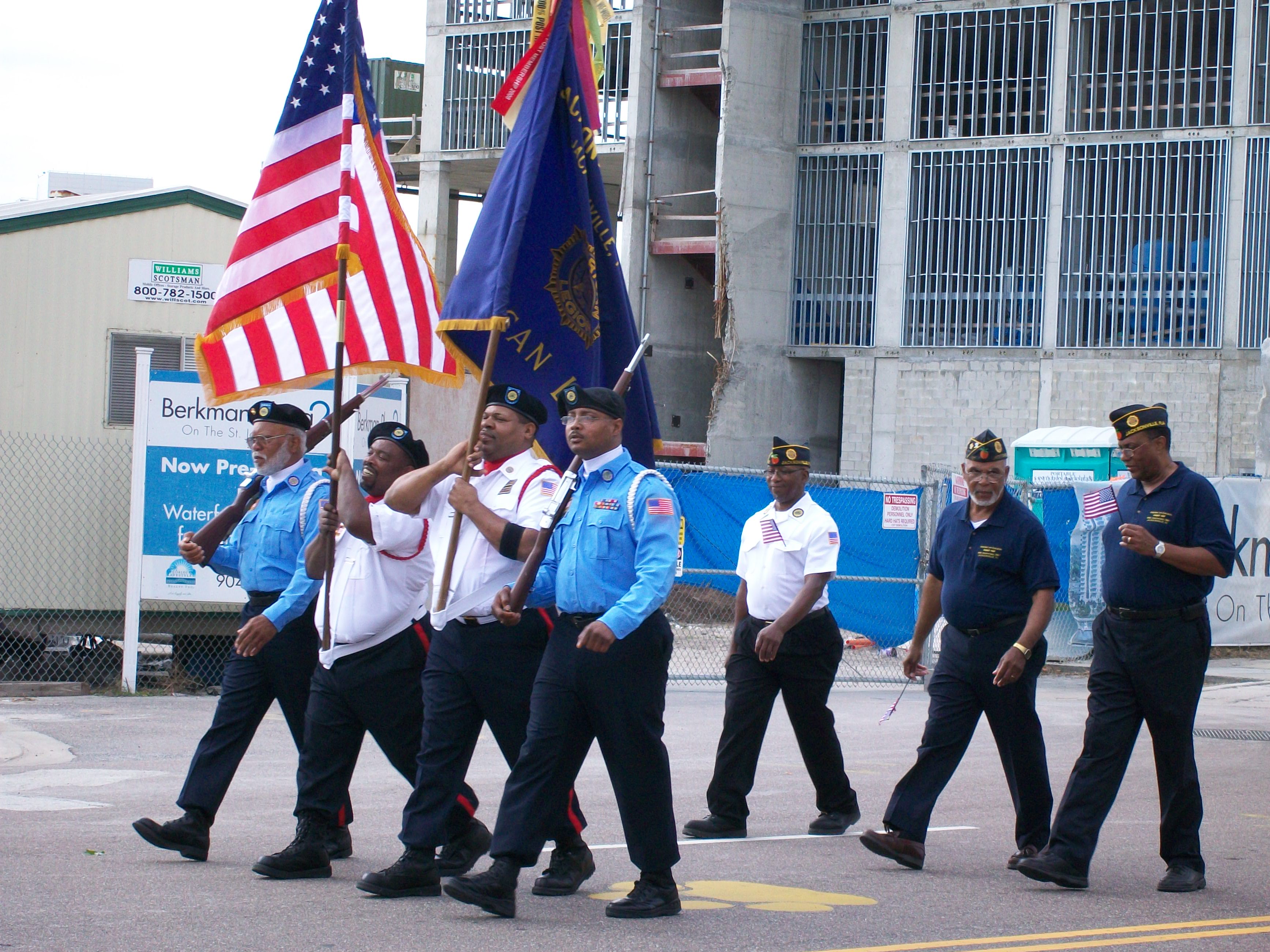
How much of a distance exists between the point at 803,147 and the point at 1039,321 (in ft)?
23.0

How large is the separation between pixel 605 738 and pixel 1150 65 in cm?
3198

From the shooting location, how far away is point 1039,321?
3506 centimetres

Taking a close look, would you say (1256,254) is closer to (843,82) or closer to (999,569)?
(843,82)

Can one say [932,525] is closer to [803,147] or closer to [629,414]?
[629,414]

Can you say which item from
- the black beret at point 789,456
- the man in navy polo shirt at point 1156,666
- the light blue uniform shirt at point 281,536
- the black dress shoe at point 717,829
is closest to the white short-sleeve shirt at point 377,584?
the light blue uniform shirt at point 281,536

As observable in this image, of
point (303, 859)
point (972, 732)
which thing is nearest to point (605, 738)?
point (303, 859)

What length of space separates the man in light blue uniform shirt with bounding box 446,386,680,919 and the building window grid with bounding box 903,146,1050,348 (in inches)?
1188

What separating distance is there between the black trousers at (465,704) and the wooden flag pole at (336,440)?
461 mm

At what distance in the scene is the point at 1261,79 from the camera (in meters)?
33.8

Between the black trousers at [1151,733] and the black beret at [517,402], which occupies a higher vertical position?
the black beret at [517,402]

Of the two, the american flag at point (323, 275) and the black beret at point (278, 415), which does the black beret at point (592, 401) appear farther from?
the american flag at point (323, 275)

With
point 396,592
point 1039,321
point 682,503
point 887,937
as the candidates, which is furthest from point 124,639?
point 1039,321

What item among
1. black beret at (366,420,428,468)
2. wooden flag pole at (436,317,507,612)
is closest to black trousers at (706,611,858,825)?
black beret at (366,420,428,468)

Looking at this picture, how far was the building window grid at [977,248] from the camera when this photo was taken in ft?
115
